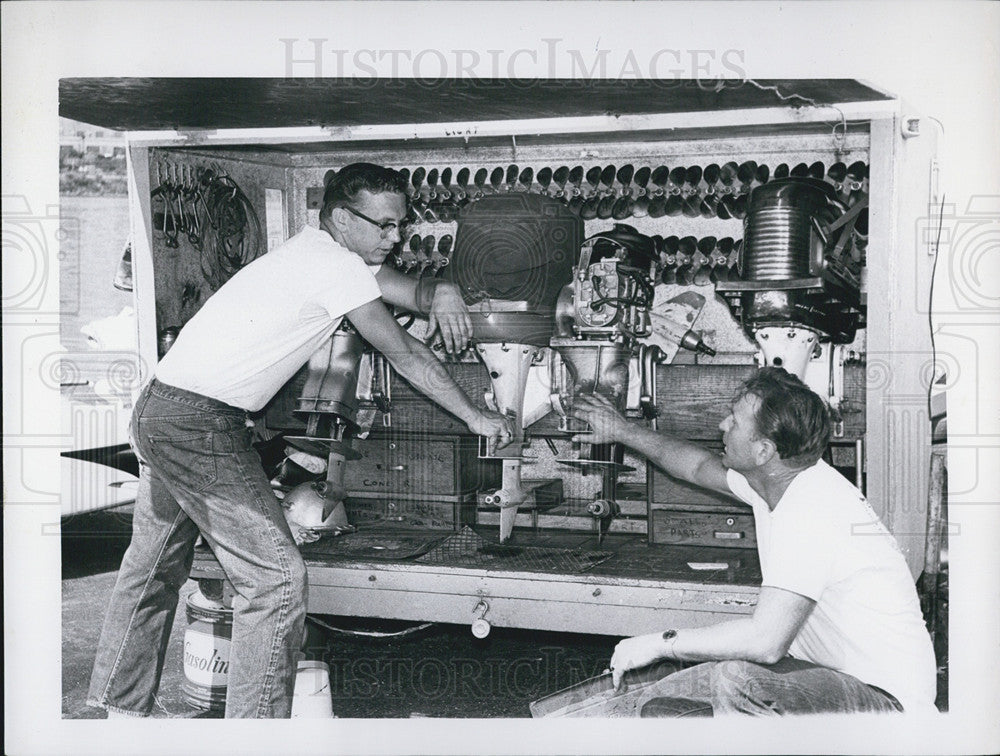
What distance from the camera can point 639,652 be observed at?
2.76m

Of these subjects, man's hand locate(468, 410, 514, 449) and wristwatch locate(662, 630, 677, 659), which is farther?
man's hand locate(468, 410, 514, 449)

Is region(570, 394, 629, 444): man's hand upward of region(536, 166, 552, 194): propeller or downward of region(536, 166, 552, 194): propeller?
downward

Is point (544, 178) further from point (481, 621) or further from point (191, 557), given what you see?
point (191, 557)

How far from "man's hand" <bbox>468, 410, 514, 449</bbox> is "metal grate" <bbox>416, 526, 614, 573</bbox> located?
448mm

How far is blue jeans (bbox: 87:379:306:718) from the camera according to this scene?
2.89 metres

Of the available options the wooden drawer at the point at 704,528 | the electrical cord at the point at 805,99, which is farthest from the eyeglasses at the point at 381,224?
the wooden drawer at the point at 704,528

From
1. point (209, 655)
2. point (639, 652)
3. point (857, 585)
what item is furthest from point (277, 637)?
point (857, 585)

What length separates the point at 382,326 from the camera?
121 inches

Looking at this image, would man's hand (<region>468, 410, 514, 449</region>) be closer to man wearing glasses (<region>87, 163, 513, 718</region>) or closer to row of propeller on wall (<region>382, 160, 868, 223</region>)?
man wearing glasses (<region>87, 163, 513, 718</region>)

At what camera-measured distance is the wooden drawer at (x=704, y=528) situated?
3.62 metres

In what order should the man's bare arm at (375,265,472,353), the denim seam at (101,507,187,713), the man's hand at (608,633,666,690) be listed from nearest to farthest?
the man's hand at (608,633,666,690)
the denim seam at (101,507,187,713)
the man's bare arm at (375,265,472,353)

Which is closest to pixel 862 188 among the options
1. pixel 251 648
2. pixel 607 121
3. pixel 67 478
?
pixel 607 121

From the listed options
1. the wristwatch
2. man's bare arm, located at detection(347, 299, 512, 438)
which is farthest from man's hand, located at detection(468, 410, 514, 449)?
the wristwatch

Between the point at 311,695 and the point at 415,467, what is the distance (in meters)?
0.97
